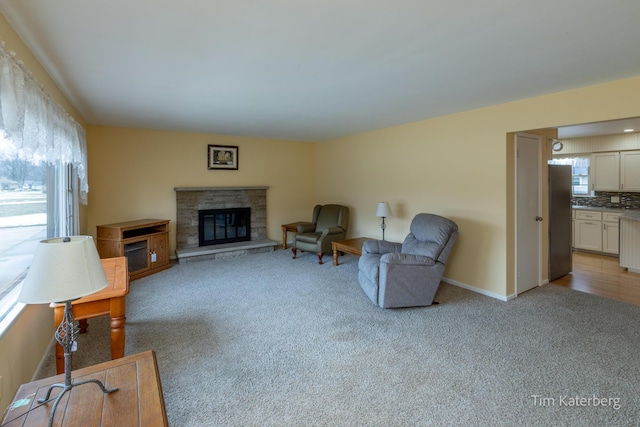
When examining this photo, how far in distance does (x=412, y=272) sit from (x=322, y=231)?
2.79 meters

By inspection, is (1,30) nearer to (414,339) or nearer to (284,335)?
(284,335)

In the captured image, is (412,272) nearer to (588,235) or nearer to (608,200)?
(588,235)

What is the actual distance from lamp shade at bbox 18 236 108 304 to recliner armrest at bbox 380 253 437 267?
2631 millimetres

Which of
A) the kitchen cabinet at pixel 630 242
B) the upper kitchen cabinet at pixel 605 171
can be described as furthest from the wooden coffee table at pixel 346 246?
the upper kitchen cabinet at pixel 605 171

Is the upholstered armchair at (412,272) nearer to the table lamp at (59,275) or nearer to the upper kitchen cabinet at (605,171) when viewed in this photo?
the table lamp at (59,275)

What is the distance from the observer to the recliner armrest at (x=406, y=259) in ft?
10.8

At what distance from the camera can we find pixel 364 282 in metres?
3.68

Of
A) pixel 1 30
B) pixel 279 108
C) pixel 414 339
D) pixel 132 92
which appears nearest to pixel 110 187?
pixel 132 92

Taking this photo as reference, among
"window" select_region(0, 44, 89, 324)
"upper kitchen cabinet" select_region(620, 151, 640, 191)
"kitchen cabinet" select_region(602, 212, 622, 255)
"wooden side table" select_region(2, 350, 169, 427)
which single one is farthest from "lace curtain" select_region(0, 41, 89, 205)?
"upper kitchen cabinet" select_region(620, 151, 640, 191)

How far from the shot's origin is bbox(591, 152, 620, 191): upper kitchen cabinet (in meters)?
5.65

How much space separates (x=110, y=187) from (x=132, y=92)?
2517 mm

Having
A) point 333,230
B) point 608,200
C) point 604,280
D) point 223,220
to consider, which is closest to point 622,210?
point 608,200

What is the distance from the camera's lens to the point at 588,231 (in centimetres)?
580

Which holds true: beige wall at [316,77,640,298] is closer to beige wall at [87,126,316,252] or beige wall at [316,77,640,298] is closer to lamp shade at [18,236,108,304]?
beige wall at [87,126,316,252]
